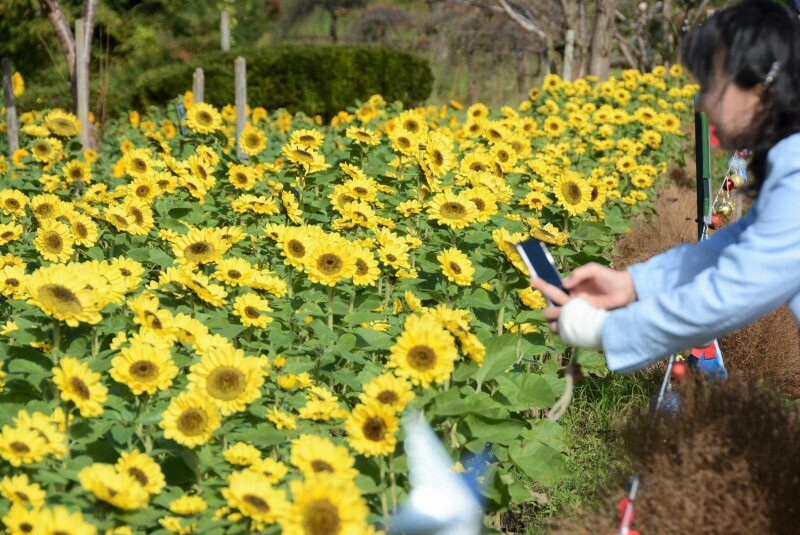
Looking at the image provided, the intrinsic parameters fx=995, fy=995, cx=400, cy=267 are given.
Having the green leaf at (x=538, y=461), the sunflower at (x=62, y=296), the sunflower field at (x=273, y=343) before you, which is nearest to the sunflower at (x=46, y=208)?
the sunflower field at (x=273, y=343)

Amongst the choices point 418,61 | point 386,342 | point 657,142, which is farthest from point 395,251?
point 418,61

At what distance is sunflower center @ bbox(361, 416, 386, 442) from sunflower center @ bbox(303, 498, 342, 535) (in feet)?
1.25

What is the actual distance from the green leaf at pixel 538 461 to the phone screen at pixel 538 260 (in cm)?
84

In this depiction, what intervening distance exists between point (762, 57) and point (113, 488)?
5.25 feet

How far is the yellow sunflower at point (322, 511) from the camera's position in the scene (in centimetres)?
190

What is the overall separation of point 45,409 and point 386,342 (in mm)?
1025

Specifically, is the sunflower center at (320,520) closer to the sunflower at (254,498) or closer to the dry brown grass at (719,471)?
the sunflower at (254,498)

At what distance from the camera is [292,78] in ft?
53.6

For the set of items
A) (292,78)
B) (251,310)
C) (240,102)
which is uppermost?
(251,310)

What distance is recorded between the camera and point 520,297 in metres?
3.49

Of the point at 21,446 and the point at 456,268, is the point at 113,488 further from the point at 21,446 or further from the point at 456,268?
the point at 456,268

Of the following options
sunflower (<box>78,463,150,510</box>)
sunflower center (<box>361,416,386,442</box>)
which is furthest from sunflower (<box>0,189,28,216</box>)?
sunflower center (<box>361,416,386,442</box>)

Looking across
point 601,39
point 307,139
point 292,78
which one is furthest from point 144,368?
point 292,78

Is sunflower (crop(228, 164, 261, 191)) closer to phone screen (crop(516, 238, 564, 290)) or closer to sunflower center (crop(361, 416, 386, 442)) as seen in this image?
sunflower center (crop(361, 416, 386, 442))
